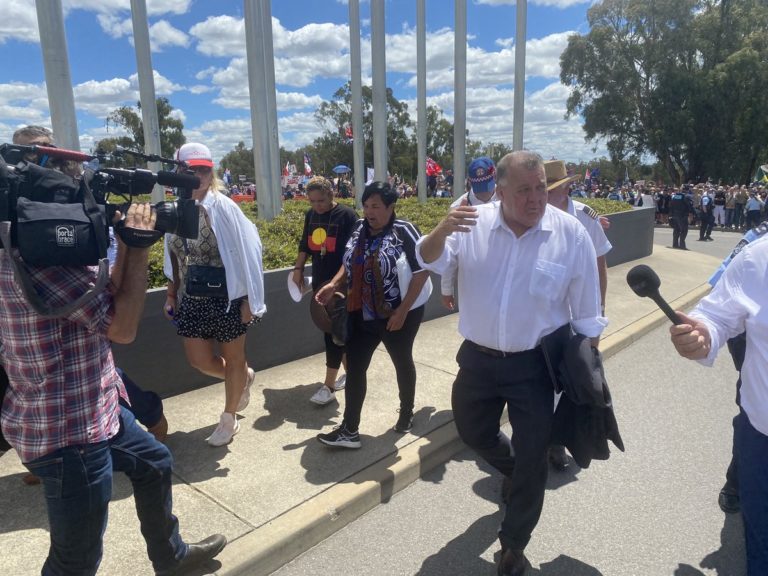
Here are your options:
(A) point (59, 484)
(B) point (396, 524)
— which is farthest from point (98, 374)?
(B) point (396, 524)

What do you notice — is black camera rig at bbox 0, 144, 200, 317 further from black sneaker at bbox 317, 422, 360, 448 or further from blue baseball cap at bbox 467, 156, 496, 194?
blue baseball cap at bbox 467, 156, 496, 194

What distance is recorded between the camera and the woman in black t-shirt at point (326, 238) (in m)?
4.64

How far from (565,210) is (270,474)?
2718 millimetres

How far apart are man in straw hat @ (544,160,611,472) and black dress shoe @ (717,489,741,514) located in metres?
0.90

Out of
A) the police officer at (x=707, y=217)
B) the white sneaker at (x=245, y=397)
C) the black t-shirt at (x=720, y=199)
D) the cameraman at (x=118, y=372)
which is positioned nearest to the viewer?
the cameraman at (x=118, y=372)

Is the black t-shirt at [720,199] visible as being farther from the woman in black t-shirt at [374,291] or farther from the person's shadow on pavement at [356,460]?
the woman in black t-shirt at [374,291]

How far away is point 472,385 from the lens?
9.66ft

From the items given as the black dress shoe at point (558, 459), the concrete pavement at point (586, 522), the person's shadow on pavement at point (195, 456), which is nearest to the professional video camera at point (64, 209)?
the concrete pavement at point (586, 522)

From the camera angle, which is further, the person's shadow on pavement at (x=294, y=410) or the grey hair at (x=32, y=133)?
the person's shadow on pavement at (x=294, y=410)

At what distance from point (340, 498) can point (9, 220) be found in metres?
2.28

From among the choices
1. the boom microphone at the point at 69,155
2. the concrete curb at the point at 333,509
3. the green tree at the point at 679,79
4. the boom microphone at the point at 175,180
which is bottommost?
the concrete curb at the point at 333,509

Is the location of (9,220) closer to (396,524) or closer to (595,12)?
(396,524)

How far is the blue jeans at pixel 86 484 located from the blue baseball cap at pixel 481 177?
3327 millimetres

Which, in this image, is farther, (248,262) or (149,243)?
(248,262)
